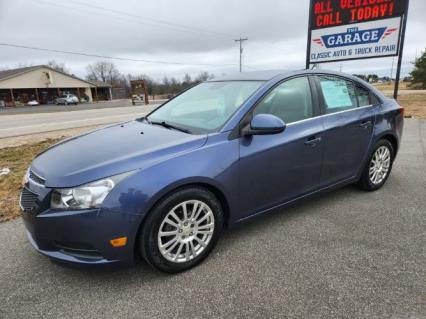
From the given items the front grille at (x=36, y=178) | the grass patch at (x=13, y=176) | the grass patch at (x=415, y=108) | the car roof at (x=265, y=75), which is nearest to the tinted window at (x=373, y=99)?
the car roof at (x=265, y=75)

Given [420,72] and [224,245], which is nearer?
[224,245]

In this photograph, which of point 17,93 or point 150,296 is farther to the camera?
point 17,93

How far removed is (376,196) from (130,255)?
3.22m

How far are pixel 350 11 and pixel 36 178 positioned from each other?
10555 millimetres

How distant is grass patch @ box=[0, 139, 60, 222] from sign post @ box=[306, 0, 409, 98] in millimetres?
9078

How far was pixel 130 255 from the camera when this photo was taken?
2.41m

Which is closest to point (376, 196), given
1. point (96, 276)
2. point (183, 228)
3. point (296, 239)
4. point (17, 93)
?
point (296, 239)

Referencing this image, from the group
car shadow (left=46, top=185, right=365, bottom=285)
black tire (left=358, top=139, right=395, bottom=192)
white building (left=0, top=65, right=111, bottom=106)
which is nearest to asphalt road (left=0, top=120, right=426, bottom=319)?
car shadow (left=46, top=185, right=365, bottom=285)

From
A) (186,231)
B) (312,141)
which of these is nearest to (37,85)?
(312,141)

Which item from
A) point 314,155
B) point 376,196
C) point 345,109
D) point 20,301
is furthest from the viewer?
point 376,196

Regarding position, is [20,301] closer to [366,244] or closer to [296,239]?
[296,239]

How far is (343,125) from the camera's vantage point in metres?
3.62

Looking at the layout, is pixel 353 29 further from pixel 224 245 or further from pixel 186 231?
pixel 186 231

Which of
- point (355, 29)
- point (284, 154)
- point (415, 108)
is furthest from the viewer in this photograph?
point (415, 108)
